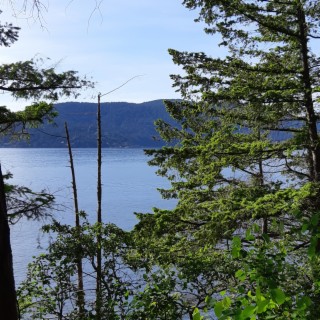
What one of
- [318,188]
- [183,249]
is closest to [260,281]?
[318,188]

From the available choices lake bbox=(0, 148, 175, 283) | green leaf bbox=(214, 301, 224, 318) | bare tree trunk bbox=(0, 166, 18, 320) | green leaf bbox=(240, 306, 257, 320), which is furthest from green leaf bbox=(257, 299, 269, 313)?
lake bbox=(0, 148, 175, 283)

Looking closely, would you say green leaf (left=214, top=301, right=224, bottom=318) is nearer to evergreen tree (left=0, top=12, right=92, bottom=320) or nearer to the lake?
evergreen tree (left=0, top=12, right=92, bottom=320)

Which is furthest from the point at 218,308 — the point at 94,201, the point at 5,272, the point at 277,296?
the point at 94,201

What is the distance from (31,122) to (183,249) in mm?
6354

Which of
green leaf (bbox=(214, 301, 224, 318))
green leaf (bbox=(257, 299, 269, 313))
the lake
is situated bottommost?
the lake

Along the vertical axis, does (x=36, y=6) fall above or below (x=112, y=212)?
above

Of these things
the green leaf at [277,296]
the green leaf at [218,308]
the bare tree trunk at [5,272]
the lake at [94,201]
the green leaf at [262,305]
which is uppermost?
the green leaf at [277,296]

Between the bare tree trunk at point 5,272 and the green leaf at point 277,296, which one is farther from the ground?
the green leaf at point 277,296

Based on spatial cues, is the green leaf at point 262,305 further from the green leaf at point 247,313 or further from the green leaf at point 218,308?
the green leaf at point 218,308

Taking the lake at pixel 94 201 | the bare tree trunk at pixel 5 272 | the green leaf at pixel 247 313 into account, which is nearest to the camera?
the green leaf at pixel 247 313

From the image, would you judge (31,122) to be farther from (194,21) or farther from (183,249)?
(183,249)

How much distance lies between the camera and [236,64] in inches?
429

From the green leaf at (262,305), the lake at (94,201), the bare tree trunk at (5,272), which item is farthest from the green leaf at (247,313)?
the lake at (94,201)

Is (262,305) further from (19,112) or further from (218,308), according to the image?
(19,112)
